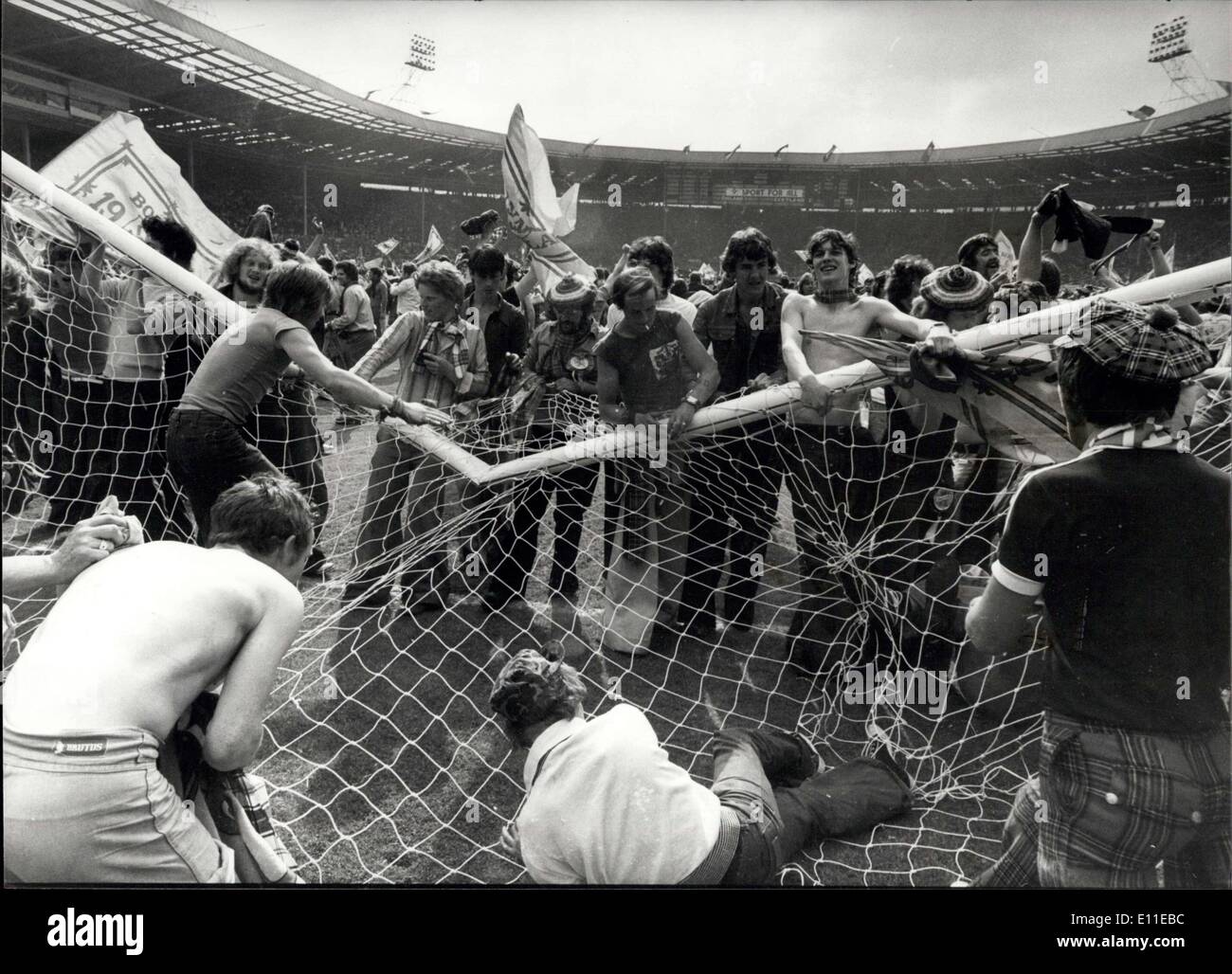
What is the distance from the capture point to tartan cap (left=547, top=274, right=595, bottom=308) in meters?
3.64

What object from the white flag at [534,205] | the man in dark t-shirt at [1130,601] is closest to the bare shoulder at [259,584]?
the man in dark t-shirt at [1130,601]

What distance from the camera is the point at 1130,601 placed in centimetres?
163

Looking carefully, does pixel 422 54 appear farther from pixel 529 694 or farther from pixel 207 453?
pixel 529 694

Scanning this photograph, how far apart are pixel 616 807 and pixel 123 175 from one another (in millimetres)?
4703

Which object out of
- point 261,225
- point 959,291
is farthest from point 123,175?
point 959,291

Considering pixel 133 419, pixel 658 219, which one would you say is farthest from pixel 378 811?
pixel 658 219

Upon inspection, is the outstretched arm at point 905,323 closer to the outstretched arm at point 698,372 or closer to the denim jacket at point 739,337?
the denim jacket at point 739,337

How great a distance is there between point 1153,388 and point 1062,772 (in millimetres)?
779

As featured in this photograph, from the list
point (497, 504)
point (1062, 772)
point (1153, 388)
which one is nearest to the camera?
point (1153, 388)
